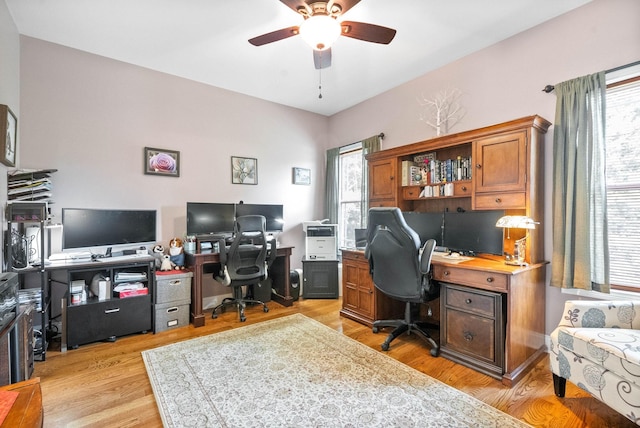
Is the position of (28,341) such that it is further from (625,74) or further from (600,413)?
(625,74)

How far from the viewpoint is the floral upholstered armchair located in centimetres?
150

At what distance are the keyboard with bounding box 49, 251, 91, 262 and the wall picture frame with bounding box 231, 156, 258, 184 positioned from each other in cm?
176

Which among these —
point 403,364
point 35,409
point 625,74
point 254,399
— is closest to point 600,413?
point 403,364

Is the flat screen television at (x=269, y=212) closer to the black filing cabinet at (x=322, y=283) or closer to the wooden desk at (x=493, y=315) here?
the black filing cabinet at (x=322, y=283)

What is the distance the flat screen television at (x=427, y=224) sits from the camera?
3.02 metres

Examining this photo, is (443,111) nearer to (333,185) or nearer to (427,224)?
(427,224)

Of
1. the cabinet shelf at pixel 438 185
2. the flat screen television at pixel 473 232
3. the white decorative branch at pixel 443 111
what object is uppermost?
the white decorative branch at pixel 443 111

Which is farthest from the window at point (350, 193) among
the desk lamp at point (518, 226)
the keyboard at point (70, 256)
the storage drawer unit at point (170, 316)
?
the keyboard at point (70, 256)

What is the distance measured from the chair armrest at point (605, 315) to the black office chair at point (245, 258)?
8.80 feet

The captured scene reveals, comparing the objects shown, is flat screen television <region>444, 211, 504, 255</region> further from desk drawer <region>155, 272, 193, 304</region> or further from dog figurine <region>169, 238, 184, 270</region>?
dog figurine <region>169, 238, 184, 270</region>

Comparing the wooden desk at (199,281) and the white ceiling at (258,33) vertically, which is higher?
the white ceiling at (258,33)

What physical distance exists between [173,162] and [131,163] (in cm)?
42

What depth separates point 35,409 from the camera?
894 millimetres

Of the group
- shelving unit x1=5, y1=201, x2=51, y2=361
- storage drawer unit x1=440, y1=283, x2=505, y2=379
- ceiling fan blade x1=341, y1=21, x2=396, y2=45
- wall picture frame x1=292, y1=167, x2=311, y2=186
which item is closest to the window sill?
storage drawer unit x1=440, y1=283, x2=505, y2=379
